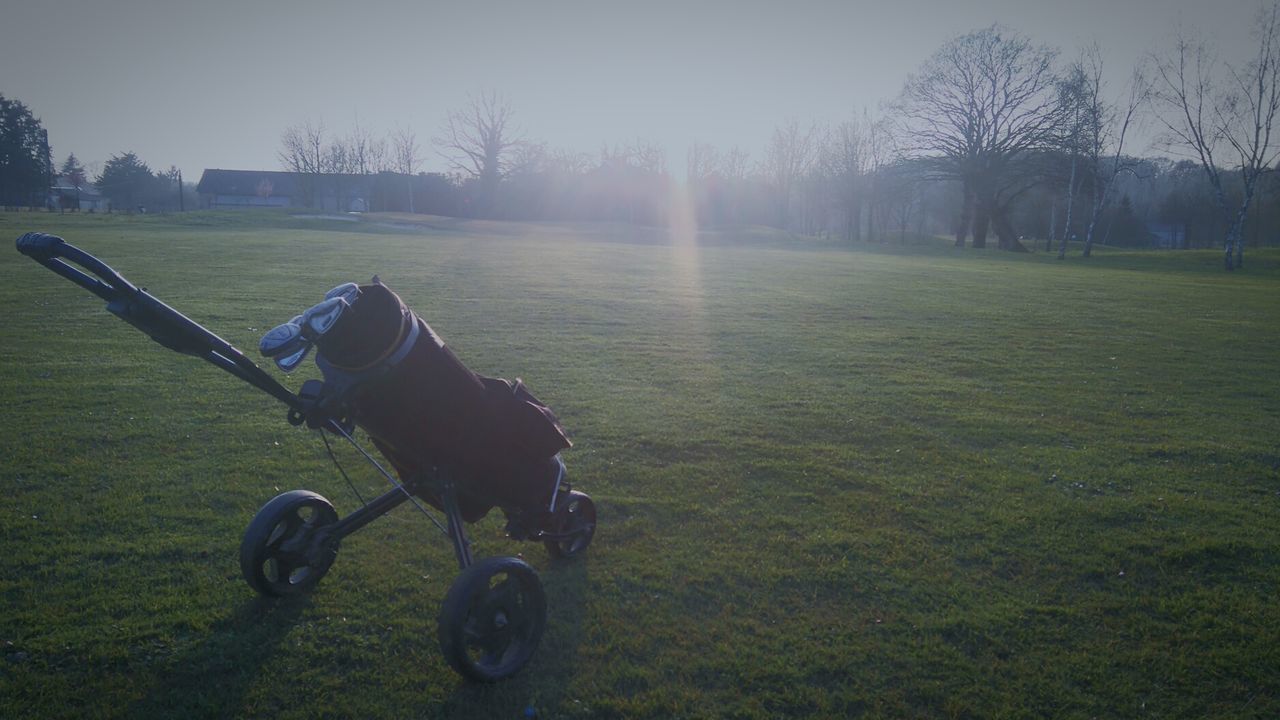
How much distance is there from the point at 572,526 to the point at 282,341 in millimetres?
2475

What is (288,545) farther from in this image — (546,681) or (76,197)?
(76,197)

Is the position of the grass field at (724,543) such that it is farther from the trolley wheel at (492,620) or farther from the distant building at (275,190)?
the distant building at (275,190)

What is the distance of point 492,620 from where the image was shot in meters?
3.72

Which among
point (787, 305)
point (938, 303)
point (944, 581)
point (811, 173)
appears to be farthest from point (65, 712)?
point (811, 173)

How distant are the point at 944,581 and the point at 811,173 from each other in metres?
92.6

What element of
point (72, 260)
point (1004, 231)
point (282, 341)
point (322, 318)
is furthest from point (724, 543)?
point (1004, 231)

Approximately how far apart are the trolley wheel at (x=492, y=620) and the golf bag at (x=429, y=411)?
55 cm

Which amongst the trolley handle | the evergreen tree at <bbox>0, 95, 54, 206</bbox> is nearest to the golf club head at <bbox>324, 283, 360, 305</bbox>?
the trolley handle

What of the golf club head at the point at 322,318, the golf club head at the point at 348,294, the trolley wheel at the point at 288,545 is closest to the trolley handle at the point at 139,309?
the golf club head at the point at 322,318

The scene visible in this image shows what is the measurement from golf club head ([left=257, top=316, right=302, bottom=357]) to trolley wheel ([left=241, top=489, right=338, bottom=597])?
1.41 metres

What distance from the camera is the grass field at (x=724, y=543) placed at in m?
3.70

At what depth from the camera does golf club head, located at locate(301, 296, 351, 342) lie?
10.4ft

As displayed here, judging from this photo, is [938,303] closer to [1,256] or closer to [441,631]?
[441,631]

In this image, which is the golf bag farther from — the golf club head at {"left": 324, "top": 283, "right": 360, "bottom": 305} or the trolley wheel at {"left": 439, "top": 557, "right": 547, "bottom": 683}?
the trolley wheel at {"left": 439, "top": 557, "right": 547, "bottom": 683}
